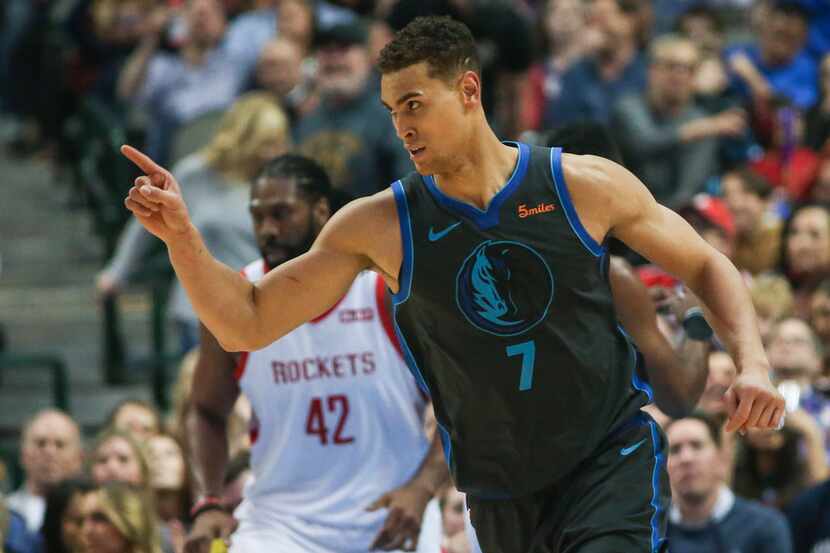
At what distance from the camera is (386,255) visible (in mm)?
4809

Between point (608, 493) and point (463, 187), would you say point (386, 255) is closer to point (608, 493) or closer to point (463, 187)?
point (463, 187)

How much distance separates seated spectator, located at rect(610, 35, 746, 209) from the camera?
440 inches

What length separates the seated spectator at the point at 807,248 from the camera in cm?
1023

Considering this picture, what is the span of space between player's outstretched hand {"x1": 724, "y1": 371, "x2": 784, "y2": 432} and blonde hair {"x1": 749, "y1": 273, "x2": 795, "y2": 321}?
5307mm

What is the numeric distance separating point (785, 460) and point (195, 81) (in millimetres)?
5602

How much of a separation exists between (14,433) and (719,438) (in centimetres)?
532

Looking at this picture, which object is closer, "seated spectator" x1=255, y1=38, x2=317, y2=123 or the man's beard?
the man's beard

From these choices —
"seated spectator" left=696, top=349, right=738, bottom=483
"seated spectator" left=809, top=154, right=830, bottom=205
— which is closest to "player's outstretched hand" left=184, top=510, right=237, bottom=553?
"seated spectator" left=696, top=349, right=738, bottom=483

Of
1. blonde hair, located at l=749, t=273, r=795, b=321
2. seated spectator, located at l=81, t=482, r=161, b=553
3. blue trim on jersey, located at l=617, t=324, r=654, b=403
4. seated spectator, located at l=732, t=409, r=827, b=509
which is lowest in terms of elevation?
seated spectator, located at l=732, t=409, r=827, b=509

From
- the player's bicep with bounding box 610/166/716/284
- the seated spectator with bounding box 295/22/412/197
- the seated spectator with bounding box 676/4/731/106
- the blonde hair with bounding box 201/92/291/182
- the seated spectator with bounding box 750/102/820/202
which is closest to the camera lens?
the player's bicep with bounding box 610/166/716/284

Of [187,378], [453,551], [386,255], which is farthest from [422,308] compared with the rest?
[187,378]

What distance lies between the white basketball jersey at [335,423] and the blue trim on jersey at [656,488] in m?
1.18

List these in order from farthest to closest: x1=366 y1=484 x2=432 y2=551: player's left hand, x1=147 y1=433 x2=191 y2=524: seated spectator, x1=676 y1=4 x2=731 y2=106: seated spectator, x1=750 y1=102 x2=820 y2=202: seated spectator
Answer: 1. x1=676 y1=4 x2=731 y2=106: seated spectator
2. x1=750 y1=102 x2=820 y2=202: seated spectator
3. x1=147 y1=433 x2=191 y2=524: seated spectator
4. x1=366 y1=484 x2=432 y2=551: player's left hand

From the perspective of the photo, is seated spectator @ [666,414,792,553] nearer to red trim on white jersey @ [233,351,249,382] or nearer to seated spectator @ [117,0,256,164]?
red trim on white jersey @ [233,351,249,382]
